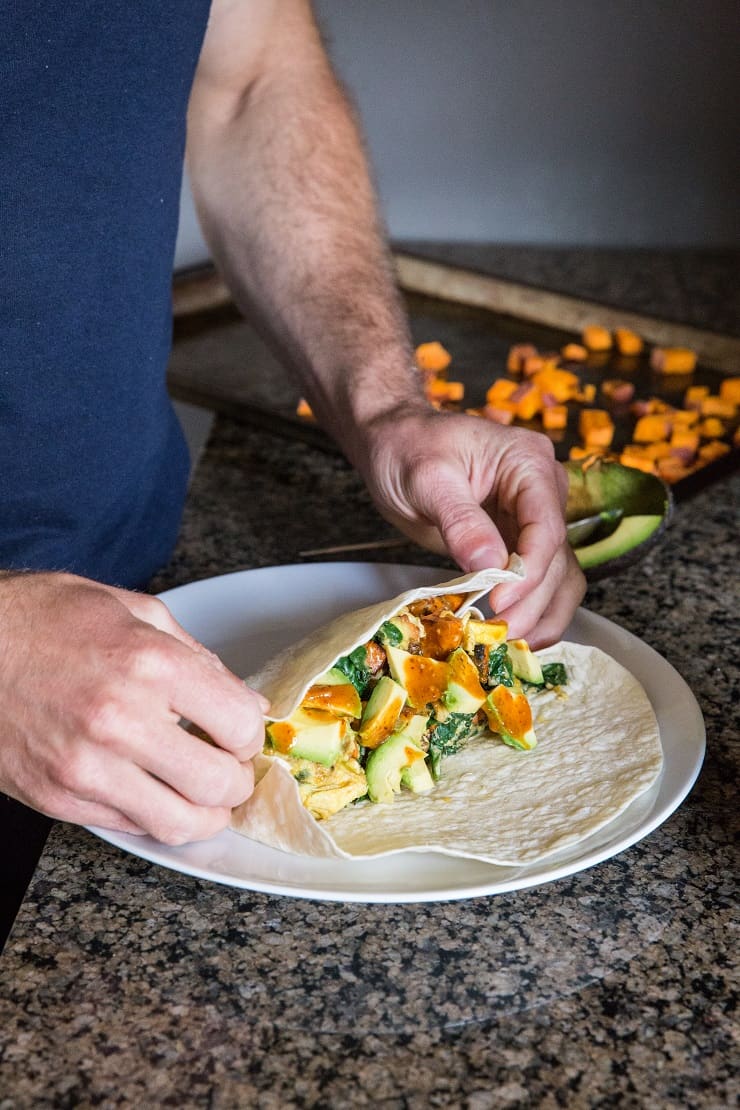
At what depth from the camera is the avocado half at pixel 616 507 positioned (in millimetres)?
1818

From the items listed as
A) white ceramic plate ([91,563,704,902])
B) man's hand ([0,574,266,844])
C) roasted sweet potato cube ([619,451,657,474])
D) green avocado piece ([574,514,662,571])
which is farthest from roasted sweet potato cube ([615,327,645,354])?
man's hand ([0,574,266,844])

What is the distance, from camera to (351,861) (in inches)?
46.5

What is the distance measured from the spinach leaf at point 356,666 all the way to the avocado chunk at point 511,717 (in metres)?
0.15

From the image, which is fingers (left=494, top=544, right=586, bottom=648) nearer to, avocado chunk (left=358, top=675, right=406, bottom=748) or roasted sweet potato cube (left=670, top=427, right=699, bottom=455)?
avocado chunk (left=358, top=675, right=406, bottom=748)

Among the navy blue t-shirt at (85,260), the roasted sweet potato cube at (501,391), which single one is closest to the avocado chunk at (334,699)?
the navy blue t-shirt at (85,260)

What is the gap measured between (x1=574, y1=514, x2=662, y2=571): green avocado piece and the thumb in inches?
10.9

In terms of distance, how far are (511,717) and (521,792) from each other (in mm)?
108

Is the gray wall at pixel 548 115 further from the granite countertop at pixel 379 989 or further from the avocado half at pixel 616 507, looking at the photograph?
the granite countertop at pixel 379 989

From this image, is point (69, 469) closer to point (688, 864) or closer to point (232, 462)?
point (232, 462)

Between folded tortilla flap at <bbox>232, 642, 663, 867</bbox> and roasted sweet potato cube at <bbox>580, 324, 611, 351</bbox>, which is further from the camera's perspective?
roasted sweet potato cube at <bbox>580, 324, 611, 351</bbox>

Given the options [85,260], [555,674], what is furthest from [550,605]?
[85,260]

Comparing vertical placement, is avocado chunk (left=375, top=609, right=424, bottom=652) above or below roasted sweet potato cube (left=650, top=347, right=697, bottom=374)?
above

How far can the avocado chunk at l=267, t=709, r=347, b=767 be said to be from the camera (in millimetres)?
1303

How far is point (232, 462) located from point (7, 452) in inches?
28.4
